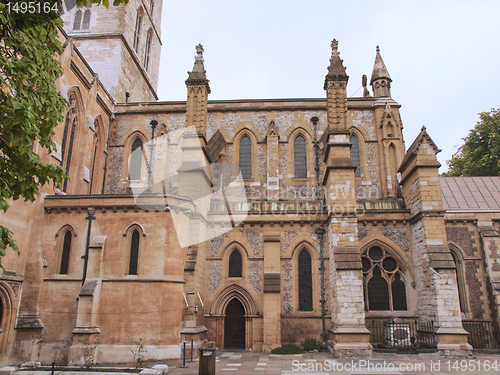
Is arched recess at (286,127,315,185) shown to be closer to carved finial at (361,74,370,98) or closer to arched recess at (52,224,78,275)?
carved finial at (361,74,370,98)

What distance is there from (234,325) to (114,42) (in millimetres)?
21413

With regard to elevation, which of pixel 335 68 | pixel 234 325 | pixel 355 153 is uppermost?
pixel 335 68

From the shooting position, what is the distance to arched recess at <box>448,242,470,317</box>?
52.4 feet

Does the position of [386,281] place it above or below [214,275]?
below

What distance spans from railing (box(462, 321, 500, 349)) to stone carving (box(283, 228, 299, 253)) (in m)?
7.67

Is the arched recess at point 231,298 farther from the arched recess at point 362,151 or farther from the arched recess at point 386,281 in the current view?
the arched recess at point 362,151

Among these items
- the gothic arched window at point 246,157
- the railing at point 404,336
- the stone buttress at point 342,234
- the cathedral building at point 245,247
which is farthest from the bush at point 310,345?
the gothic arched window at point 246,157

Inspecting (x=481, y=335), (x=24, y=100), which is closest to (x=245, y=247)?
(x=481, y=335)

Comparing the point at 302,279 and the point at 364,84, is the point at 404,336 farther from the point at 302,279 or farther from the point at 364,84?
the point at 364,84

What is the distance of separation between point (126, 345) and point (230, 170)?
11.4m

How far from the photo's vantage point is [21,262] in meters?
13.6

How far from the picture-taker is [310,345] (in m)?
14.9

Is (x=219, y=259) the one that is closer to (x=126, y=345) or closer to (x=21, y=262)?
(x=126, y=345)

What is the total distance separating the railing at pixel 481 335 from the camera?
15.3 m
